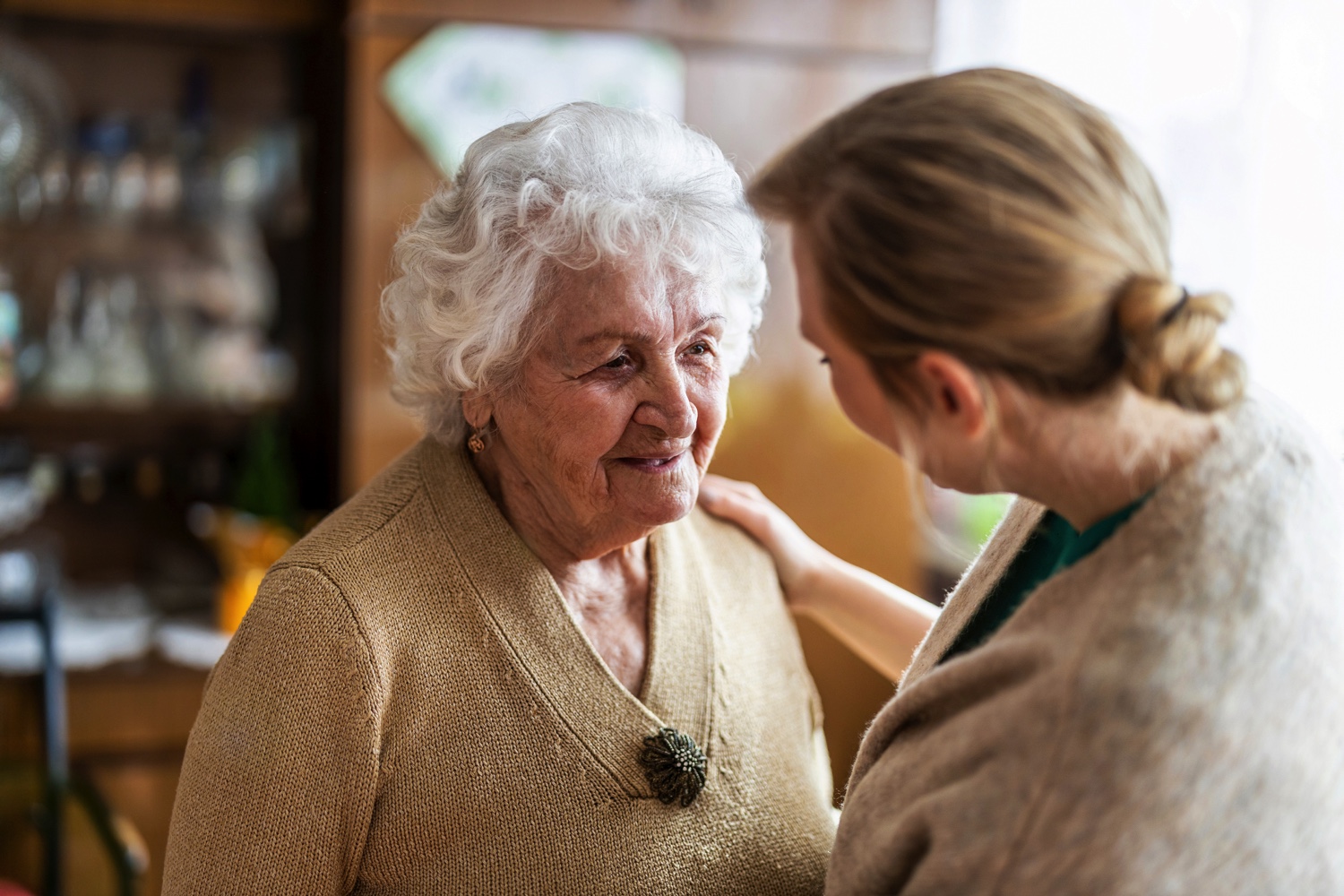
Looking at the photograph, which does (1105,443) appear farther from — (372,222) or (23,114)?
(23,114)

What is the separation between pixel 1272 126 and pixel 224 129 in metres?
2.54

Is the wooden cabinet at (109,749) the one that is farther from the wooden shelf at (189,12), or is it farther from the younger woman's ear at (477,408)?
the younger woman's ear at (477,408)

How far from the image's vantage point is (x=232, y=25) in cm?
301

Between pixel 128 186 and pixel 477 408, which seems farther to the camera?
pixel 128 186

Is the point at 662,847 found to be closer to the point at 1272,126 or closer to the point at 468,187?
the point at 468,187

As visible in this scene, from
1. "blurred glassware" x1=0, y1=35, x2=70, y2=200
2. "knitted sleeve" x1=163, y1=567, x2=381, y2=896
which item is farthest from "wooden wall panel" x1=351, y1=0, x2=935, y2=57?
"knitted sleeve" x1=163, y1=567, x2=381, y2=896

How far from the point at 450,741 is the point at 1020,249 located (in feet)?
2.41

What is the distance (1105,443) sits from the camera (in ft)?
2.60

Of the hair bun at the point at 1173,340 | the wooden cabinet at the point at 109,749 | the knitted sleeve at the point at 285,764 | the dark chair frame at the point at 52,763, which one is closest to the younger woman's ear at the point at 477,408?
the knitted sleeve at the point at 285,764

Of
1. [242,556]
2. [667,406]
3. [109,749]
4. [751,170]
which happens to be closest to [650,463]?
[667,406]

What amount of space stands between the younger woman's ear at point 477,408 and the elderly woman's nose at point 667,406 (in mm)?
171

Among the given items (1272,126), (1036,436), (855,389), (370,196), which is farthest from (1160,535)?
(370,196)

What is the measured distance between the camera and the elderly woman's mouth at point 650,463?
4.16 ft

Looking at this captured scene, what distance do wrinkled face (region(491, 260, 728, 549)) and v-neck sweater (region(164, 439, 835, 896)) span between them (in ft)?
0.28
